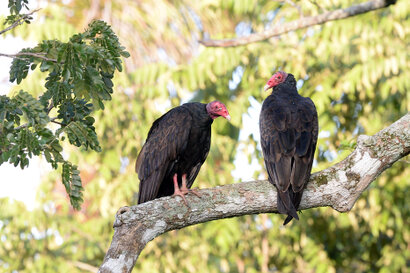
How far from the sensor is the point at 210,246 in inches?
246

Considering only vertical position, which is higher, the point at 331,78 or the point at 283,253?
the point at 331,78

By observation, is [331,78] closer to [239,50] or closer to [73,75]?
[239,50]

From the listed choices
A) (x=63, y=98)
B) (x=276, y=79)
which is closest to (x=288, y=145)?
(x=276, y=79)

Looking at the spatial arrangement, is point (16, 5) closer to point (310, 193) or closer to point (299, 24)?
point (310, 193)

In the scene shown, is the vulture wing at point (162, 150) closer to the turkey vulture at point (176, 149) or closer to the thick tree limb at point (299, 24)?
the turkey vulture at point (176, 149)

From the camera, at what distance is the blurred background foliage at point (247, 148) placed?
5.77 m

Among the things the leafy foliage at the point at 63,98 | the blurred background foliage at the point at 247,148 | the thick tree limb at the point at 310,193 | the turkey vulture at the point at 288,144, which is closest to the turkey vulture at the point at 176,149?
the turkey vulture at the point at 288,144

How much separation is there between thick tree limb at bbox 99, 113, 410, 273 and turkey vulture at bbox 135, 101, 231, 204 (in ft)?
2.25

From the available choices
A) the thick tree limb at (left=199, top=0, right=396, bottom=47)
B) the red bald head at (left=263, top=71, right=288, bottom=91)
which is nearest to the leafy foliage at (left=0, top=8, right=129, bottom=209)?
the red bald head at (left=263, top=71, right=288, bottom=91)

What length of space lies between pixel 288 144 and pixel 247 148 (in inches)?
108

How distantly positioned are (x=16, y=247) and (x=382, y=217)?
3845mm

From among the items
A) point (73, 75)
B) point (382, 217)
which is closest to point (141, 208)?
point (73, 75)

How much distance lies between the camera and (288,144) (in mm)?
3451

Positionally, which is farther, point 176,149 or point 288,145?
point 176,149
